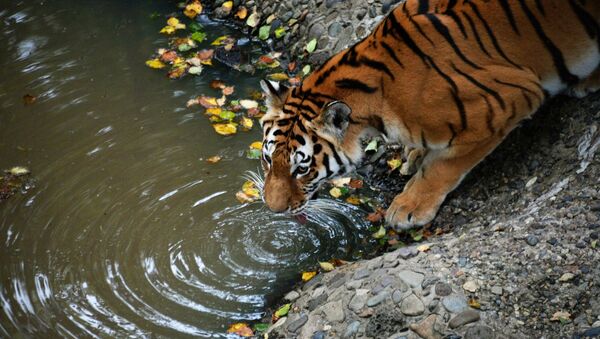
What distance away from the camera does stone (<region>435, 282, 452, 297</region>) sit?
13.9ft

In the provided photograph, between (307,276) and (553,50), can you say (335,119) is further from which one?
(553,50)

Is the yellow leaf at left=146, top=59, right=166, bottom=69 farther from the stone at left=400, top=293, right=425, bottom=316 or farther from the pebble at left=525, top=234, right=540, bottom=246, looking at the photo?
the pebble at left=525, top=234, right=540, bottom=246

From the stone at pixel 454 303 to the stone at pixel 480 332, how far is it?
187 mm

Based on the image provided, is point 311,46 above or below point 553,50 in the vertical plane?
below

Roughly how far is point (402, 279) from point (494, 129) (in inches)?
51.2

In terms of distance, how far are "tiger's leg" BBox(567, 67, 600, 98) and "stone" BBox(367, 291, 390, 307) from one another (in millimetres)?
2116

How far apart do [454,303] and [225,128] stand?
127 inches

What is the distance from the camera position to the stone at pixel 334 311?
453cm

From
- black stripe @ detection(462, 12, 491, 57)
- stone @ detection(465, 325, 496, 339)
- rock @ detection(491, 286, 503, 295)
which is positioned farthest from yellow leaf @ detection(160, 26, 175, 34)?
stone @ detection(465, 325, 496, 339)

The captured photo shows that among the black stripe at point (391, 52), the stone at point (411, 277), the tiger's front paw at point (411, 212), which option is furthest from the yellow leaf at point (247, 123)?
the stone at point (411, 277)

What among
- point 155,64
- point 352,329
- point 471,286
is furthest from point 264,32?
point 471,286

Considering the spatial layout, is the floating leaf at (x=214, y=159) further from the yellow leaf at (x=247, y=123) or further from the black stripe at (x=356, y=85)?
the black stripe at (x=356, y=85)

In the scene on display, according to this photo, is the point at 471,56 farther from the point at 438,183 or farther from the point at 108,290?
the point at 108,290

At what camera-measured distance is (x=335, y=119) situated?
4.85m
